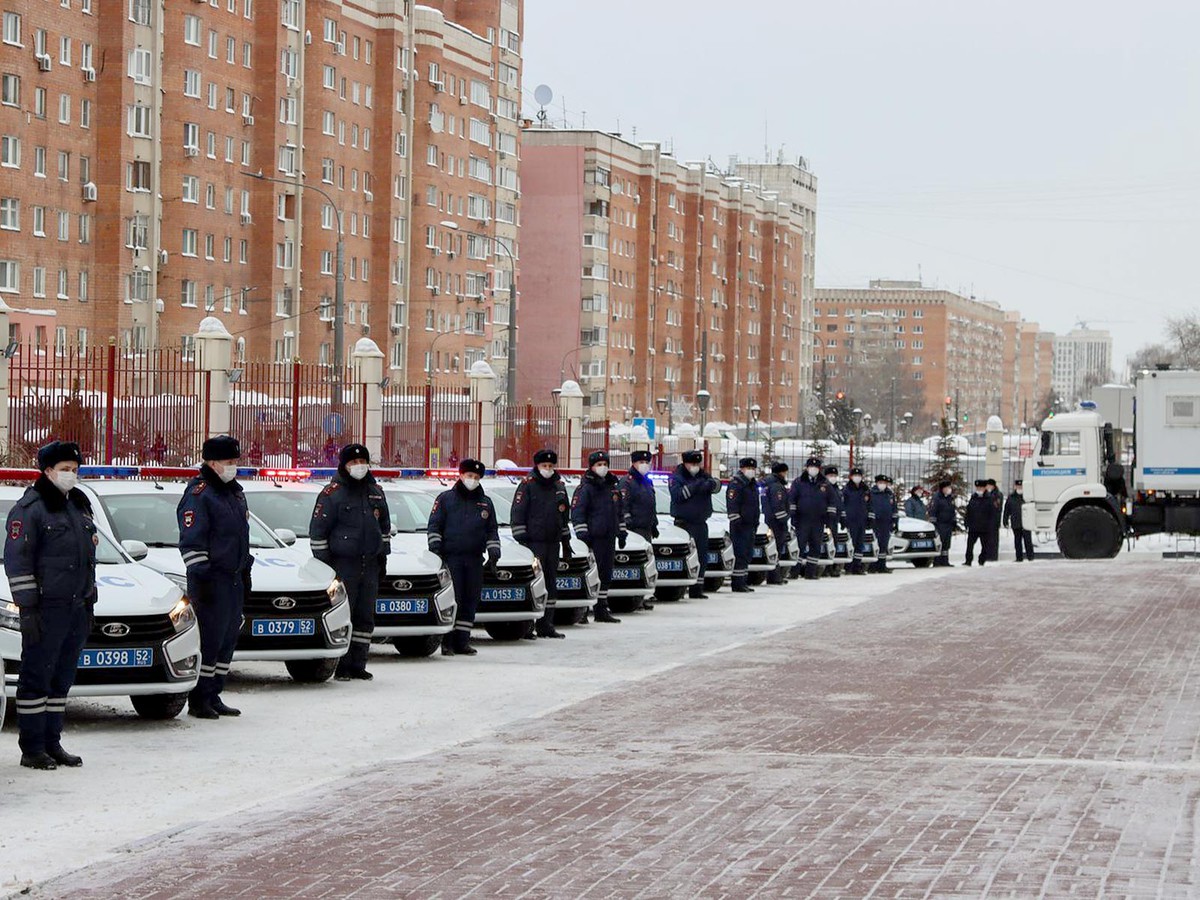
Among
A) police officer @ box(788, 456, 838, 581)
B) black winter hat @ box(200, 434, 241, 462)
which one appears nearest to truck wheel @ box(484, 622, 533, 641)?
black winter hat @ box(200, 434, 241, 462)

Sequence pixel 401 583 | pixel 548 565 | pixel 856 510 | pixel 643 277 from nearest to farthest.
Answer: pixel 401 583
pixel 548 565
pixel 856 510
pixel 643 277

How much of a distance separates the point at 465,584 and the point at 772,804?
828 centimetres

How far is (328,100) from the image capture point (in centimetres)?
8219

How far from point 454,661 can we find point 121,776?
6819 millimetres

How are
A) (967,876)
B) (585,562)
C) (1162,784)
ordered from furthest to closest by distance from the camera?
(585,562), (1162,784), (967,876)

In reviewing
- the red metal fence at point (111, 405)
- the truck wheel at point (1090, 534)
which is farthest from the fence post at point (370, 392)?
the truck wheel at point (1090, 534)

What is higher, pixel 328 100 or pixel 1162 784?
pixel 328 100

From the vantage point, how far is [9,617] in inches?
481

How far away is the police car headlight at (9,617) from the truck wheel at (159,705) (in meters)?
1.29

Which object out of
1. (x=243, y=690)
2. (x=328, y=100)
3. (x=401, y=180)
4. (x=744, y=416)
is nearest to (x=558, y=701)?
(x=243, y=690)

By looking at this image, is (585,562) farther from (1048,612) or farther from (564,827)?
(564,827)

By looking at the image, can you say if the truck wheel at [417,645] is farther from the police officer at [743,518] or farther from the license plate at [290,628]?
the police officer at [743,518]

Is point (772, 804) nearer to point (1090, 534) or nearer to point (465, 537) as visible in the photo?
point (465, 537)

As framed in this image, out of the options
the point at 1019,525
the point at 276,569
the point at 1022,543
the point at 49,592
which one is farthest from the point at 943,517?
the point at 49,592
